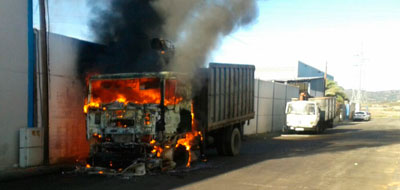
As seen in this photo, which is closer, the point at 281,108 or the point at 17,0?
the point at 17,0

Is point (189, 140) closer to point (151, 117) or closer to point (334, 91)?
point (151, 117)

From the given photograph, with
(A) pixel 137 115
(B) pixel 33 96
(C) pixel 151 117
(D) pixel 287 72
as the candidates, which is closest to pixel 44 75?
(B) pixel 33 96

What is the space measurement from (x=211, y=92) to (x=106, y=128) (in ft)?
10.1

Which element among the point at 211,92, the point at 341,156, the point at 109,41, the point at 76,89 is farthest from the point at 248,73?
the point at 76,89

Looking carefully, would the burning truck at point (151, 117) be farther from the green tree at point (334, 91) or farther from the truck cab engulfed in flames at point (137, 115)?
the green tree at point (334, 91)

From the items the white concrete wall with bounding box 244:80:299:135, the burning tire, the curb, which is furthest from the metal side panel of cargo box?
the white concrete wall with bounding box 244:80:299:135

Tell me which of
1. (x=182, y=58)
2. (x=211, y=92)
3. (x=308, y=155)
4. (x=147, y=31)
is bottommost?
(x=308, y=155)

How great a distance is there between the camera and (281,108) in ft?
85.9

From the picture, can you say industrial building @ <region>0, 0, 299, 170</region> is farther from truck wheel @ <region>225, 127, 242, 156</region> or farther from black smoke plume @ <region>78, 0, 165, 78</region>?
truck wheel @ <region>225, 127, 242, 156</region>

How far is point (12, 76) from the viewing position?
27.8 ft

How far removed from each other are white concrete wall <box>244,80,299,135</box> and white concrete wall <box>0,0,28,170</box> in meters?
12.8

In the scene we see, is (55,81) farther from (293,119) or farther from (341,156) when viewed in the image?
(293,119)

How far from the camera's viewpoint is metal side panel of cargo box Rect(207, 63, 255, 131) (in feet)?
32.4

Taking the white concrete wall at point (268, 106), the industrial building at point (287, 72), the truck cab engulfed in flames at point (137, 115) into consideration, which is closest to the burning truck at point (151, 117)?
the truck cab engulfed in flames at point (137, 115)
